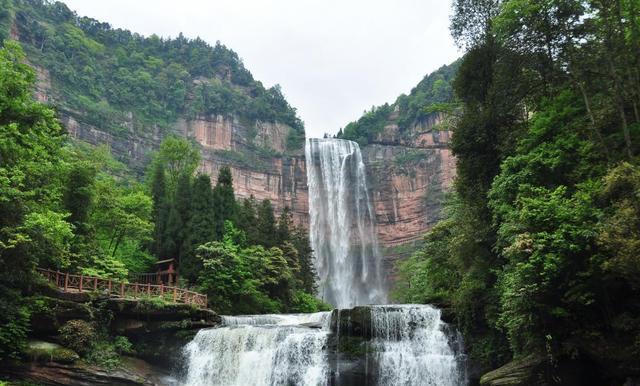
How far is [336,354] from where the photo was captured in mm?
19969

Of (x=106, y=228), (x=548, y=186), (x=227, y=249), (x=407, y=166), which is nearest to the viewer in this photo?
(x=548, y=186)

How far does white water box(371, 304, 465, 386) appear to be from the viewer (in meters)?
19.0

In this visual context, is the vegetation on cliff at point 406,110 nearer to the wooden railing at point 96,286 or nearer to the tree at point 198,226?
the tree at point 198,226

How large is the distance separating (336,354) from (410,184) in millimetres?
53430

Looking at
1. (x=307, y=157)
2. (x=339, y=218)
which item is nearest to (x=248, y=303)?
(x=339, y=218)

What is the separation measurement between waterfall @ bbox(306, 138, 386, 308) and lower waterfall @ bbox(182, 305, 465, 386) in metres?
38.2

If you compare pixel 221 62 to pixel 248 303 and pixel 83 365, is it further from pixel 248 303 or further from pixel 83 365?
pixel 83 365

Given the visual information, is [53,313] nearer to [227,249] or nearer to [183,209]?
[227,249]

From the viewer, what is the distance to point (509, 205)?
16.3 meters

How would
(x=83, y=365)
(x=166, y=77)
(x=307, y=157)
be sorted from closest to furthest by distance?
(x=83, y=365) → (x=307, y=157) → (x=166, y=77)

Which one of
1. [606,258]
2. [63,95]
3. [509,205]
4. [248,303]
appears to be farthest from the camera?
[63,95]

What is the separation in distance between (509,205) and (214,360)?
13.6m

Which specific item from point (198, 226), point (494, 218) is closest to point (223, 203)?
point (198, 226)

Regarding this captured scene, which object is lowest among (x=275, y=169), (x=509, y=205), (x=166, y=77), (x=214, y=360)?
(x=214, y=360)
